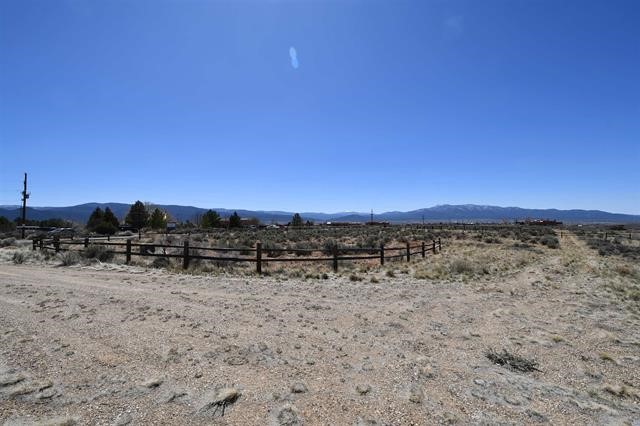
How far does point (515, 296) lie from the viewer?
41.1 feet

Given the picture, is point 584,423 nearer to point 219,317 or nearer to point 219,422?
point 219,422

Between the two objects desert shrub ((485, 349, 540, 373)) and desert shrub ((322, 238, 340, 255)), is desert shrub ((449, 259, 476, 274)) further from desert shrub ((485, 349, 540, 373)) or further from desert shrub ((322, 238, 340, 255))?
desert shrub ((485, 349, 540, 373))

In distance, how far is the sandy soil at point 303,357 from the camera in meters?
4.47

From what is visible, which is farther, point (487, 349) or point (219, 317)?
point (219, 317)

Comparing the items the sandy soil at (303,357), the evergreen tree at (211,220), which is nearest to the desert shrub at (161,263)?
the sandy soil at (303,357)

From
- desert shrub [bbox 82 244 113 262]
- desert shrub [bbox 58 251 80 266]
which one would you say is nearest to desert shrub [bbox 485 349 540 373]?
desert shrub [bbox 58 251 80 266]

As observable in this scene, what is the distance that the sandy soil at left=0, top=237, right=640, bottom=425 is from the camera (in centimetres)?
447

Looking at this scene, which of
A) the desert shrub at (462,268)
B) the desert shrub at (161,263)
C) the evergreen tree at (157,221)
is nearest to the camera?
the desert shrub at (161,263)

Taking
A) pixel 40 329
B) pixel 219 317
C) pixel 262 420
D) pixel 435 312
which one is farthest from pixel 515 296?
pixel 40 329

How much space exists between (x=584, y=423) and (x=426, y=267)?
15.4 meters

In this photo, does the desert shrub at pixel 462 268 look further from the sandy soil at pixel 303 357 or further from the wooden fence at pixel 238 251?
the sandy soil at pixel 303 357

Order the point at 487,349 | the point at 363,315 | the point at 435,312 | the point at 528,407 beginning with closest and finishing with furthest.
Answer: the point at 528,407, the point at 487,349, the point at 363,315, the point at 435,312

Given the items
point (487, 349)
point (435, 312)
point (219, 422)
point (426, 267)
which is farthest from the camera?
point (426, 267)

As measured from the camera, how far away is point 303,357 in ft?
20.2
